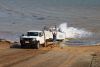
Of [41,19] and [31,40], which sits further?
[41,19]

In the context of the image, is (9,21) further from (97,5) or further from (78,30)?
(97,5)

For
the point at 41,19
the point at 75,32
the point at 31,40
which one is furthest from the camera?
the point at 41,19

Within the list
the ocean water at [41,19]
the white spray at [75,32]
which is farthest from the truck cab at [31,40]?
the white spray at [75,32]

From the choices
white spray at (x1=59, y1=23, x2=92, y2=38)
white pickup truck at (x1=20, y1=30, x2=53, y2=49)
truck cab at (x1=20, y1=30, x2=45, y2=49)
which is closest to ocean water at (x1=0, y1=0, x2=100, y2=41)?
white spray at (x1=59, y1=23, x2=92, y2=38)

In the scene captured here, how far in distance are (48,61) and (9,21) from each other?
43.5m

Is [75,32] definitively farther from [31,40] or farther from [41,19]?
[31,40]

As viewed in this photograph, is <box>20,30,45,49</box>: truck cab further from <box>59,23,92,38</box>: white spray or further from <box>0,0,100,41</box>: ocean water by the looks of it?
<box>59,23,92,38</box>: white spray

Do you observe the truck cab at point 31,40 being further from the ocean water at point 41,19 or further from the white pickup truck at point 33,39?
the ocean water at point 41,19

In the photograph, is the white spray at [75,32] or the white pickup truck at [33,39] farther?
the white spray at [75,32]

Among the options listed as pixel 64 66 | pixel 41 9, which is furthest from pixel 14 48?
pixel 41 9

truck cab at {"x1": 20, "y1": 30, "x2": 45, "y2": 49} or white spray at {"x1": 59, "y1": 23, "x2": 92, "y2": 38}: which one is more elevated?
white spray at {"x1": 59, "y1": 23, "x2": 92, "y2": 38}

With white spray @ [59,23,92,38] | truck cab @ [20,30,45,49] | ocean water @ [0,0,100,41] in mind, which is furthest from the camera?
ocean water @ [0,0,100,41]

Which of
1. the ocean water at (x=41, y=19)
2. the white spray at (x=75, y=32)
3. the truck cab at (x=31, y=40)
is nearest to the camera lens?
the truck cab at (x=31, y=40)

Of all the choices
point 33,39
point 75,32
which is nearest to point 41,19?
point 75,32
